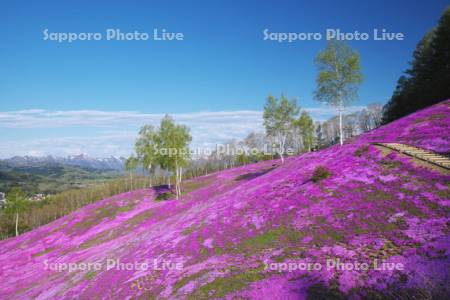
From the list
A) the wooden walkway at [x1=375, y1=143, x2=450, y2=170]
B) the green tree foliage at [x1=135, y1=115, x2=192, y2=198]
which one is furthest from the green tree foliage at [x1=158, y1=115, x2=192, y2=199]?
the wooden walkway at [x1=375, y1=143, x2=450, y2=170]

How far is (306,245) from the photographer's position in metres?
18.3

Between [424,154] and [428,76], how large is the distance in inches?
1888

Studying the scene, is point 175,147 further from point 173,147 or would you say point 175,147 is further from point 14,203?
point 14,203

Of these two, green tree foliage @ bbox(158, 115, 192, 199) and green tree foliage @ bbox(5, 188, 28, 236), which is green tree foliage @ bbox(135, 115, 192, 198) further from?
green tree foliage @ bbox(5, 188, 28, 236)

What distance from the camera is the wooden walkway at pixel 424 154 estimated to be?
74.9 feet

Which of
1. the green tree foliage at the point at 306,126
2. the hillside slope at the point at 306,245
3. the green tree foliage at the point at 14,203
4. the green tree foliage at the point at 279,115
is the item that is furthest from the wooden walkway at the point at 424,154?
the green tree foliage at the point at 14,203

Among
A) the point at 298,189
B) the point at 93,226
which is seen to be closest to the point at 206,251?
the point at 298,189

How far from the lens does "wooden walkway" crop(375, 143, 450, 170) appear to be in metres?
22.8

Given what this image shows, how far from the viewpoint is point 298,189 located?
29156mm

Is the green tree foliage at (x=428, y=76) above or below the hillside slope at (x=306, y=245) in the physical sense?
above

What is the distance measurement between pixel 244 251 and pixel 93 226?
45.0 metres

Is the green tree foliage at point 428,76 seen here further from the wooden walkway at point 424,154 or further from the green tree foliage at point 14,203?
the green tree foliage at point 14,203

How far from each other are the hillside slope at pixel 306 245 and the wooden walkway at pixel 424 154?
1.00 meters

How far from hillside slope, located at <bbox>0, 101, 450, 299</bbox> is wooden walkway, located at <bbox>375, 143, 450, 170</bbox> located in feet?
3.29
